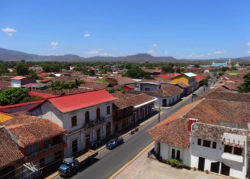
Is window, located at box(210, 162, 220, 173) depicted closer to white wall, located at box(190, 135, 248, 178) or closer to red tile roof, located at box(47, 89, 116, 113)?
white wall, located at box(190, 135, 248, 178)

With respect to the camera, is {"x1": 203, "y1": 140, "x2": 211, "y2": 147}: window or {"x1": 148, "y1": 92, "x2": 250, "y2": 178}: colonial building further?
{"x1": 203, "y1": 140, "x2": 211, "y2": 147}: window

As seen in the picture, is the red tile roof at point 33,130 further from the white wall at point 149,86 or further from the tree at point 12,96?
the white wall at point 149,86

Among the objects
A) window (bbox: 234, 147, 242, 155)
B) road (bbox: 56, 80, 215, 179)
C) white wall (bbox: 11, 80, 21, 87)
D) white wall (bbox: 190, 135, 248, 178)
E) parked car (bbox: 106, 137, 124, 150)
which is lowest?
road (bbox: 56, 80, 215, 179)

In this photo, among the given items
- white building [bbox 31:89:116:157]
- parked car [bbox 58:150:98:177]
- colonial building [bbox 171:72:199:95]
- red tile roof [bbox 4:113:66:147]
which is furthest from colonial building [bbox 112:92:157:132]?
colonial building [bbox 171:72:199:95]

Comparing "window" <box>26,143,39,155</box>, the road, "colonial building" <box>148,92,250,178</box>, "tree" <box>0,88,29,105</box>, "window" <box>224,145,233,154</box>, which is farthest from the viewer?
"tree" <box>0,88,29,105</box>

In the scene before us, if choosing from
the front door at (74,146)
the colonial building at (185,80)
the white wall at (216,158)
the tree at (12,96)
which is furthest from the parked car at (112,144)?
the colonial building at (185,80)

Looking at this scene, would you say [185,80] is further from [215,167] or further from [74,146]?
[74,146]

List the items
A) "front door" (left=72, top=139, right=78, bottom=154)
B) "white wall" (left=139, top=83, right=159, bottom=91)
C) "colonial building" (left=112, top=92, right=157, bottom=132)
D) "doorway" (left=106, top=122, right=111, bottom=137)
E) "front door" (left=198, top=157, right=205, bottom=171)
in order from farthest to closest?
"white wall" (left=139, top=83, right=159, bottom=91) < "colonial building" (left=112, top=92, right=157, bottom=132) < "doorway" (left=106, top=122, right=111, bottom=137) < "front door" (left=72, top=139, right=78, bottom=154) < "front door" (left=198, top=157, right=205, bottom=171)
